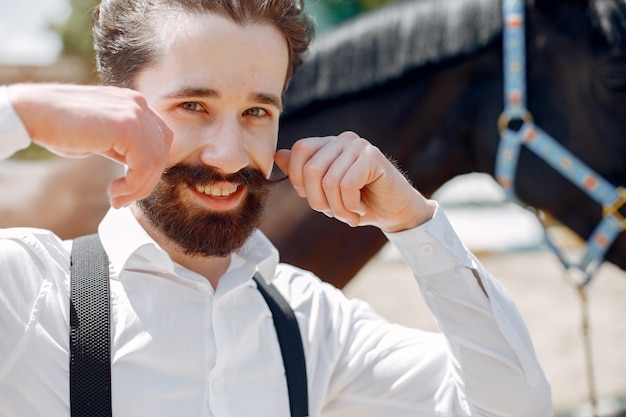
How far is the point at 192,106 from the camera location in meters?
1.32

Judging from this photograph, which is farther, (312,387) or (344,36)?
(344,36)

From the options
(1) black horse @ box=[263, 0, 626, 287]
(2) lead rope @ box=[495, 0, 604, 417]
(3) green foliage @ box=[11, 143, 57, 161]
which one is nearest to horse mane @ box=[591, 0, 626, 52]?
(1) black horse @ box=[263, 0, 626, 287]

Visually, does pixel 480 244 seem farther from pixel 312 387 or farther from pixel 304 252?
pixel 312 387

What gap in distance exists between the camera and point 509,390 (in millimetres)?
1377

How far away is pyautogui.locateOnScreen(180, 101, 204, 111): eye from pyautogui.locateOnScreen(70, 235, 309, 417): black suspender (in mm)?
306

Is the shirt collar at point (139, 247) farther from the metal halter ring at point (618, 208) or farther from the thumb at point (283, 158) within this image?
the metal halter ring at point (618, 208)

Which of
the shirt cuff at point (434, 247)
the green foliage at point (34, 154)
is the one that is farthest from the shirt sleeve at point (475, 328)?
the green foliage at point (34, 154)

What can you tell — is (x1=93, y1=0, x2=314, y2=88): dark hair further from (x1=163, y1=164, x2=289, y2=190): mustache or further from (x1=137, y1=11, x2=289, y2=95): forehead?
(x1=163, y1=164, x2=289, y2=190): mustache

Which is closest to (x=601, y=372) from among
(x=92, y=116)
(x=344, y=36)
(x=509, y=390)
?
(x=344, y=36)

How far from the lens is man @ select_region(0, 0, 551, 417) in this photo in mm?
1199

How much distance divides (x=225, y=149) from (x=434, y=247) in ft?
1.51

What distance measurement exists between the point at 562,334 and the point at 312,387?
4.80 metres

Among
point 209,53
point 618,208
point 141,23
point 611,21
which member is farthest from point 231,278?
point 611,21

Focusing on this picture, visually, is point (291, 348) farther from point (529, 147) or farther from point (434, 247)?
point (529, 147)
